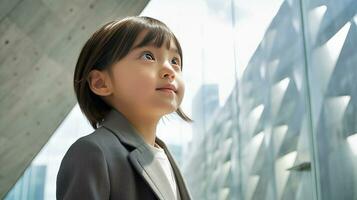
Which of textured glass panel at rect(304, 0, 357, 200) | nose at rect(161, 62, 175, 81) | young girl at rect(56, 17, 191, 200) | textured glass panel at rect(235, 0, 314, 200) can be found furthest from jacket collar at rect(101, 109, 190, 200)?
textured glass panel at rect(235, 0, 314, 200)

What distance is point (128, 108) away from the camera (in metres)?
0.90

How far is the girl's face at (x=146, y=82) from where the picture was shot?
0.87m

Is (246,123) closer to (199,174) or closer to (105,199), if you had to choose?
(199,174)

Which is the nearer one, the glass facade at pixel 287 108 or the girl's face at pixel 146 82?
the girl's face at pixel 146 82

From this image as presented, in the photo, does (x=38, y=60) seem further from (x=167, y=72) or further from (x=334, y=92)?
(x=167, y=72)

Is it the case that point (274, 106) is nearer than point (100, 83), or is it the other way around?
point (100, 83)

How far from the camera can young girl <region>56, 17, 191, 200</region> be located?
743mm

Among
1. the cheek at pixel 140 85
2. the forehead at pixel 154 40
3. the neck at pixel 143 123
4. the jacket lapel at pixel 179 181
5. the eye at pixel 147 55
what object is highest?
the forehead at pixel 154 40

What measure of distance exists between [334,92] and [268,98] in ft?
3.04

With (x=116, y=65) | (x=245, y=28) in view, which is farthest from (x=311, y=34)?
(x=116, y=65)

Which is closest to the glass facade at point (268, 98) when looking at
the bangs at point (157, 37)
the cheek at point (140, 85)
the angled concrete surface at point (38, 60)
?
the bangs at point (157, 37)

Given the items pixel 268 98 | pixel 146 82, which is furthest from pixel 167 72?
pixel 268 98

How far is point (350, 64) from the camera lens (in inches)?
79.5

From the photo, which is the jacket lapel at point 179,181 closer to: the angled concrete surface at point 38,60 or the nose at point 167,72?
the nose at point 167,72
